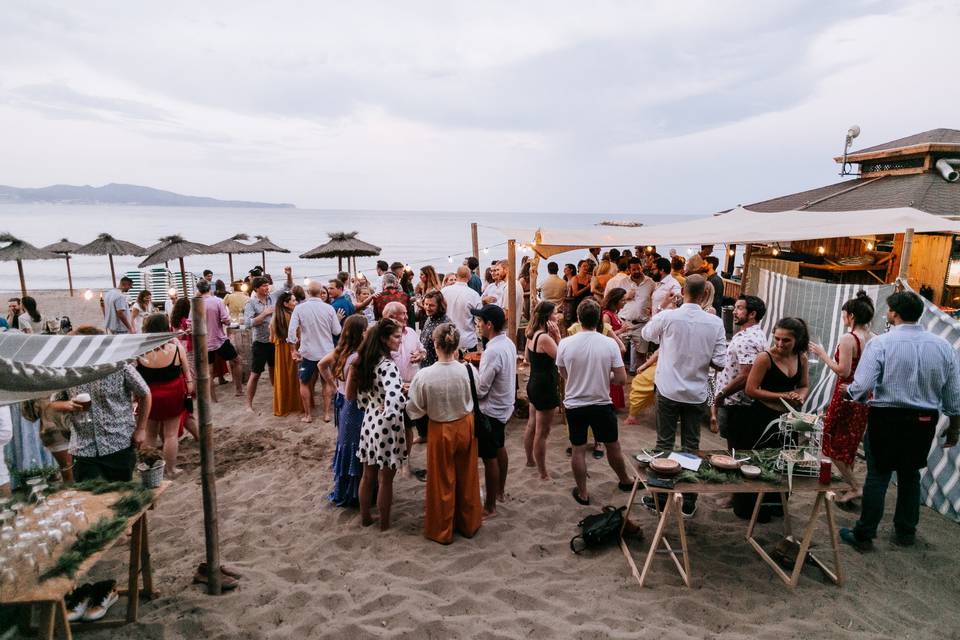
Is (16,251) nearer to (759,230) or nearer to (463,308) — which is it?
(463,308)

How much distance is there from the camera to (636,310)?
24.9 feet

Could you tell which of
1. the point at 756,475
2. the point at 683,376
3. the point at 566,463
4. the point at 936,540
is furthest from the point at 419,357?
the point at 936,540

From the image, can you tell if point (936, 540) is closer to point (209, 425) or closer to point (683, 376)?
point (683, 376)

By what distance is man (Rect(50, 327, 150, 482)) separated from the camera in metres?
3.60

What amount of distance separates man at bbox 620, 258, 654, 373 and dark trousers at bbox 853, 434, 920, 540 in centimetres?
379

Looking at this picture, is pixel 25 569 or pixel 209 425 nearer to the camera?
pixel 25 569

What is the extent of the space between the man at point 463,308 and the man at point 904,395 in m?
4.06

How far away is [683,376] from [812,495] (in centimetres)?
199

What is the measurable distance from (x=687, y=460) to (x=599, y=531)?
889 millimetres

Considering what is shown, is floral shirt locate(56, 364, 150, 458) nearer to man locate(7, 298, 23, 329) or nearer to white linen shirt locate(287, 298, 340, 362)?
white linen shirt locate(287, 298, 340, 362)

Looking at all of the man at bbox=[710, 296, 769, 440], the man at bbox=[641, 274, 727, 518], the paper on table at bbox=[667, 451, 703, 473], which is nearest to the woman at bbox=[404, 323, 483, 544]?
the paper on table at bbox=[667, 451, 703, 473]

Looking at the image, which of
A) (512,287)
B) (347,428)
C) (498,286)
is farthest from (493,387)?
(498,286)

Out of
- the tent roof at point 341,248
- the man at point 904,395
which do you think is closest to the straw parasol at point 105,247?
the tent roof at point 341,248

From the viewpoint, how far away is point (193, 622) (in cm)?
298
